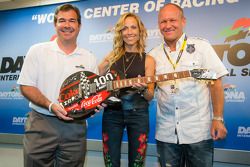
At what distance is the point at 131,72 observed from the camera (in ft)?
7.33

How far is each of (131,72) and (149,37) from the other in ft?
8.56

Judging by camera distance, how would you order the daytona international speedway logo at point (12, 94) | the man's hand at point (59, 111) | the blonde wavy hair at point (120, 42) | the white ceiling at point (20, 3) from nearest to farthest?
the man's hand at point (59, 111), the blonde wavy hair at point (120, 42), the white ceiling at point (20, 3), the daytona international speedway logo at point (12, 94)

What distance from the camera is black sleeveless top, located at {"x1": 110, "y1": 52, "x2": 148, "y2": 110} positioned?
2199mm

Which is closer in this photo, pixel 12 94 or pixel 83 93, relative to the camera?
pixel 83 93

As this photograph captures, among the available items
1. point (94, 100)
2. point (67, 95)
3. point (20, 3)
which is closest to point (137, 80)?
point (94, 100)

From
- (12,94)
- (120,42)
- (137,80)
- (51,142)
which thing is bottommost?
(51,142)

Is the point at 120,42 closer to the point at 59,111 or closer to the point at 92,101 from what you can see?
the point at 92,101

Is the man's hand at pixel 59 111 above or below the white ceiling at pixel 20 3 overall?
below

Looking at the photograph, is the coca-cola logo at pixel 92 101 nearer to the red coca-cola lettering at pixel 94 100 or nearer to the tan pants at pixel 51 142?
the red coca-cola lettering at pixel 94 100

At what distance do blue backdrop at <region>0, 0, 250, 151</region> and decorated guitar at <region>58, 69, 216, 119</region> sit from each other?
247cm

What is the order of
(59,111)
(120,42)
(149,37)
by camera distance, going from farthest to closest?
1. (149,37)
2. (120,42)
3. (59,111)

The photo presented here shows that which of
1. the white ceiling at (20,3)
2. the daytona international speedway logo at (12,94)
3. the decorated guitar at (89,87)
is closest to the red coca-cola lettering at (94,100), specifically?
the decorated guitar at (89,87)

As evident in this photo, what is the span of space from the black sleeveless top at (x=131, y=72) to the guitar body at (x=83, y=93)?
0.17 meters

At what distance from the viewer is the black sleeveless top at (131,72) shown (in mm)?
2199
